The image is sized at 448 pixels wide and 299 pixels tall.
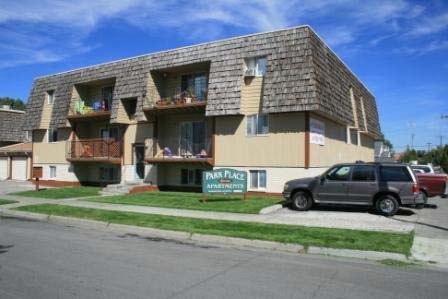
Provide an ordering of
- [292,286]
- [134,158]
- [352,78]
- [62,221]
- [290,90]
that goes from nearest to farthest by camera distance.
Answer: [292,286], [62,221], [290,90], [134,158], [352,78]

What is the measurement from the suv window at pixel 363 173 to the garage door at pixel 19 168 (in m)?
30.6

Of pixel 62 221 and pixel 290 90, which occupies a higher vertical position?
pixel 290 90

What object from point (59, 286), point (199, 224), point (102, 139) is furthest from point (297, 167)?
point (59, 286)

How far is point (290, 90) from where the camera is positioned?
22.2 meters

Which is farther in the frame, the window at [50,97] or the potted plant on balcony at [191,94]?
the window at [50,97]

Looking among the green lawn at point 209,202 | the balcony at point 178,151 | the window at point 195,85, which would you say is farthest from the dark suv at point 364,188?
the window at point 195,85

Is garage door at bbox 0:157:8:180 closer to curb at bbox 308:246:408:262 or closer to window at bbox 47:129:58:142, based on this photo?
window at bbox 47:129:58:142

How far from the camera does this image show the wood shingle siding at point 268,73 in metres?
22.2

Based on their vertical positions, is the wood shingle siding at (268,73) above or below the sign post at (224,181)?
above

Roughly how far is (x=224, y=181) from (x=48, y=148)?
61.6ft

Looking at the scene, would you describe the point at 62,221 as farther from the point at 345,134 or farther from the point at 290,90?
the point at 345,134

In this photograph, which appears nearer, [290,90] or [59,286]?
[59,286]

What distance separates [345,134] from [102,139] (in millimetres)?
15154

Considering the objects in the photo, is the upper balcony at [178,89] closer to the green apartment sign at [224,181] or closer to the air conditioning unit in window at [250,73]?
the air conditioning unit in window at [250,73]
